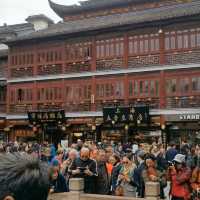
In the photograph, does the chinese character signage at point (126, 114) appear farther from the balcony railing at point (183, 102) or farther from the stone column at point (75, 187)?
the stone column at point (75, 187)

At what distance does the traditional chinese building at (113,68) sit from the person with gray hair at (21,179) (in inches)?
1050

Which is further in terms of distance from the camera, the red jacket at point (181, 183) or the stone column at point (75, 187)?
the red jacket at point (181, 183)

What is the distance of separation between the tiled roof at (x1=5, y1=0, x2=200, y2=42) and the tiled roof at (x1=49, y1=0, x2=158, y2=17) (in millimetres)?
1061

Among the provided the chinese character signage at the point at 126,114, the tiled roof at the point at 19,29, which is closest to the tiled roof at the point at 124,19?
the chinese character signage at the point at 126,114

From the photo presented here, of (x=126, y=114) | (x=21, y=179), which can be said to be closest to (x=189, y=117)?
(x=126, y=114)

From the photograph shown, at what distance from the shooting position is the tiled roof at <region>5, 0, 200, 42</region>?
29328 mm

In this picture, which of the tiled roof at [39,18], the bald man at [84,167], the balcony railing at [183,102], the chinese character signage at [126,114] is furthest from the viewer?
the tiled roof at [39,18]

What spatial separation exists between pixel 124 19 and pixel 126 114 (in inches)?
263

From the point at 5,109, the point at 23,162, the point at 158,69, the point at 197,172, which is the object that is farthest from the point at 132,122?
the point at 23,162

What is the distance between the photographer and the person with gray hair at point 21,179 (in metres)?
1.85

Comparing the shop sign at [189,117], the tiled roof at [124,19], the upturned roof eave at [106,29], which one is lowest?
the shop sign at [189,117]

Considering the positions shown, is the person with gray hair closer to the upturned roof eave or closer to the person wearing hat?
the person wearing hat

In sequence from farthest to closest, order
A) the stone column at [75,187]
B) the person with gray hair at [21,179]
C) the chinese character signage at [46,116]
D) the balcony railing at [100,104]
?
the chinese character signage at [46,116] → the balcony railing at [100,104] → the stone column at [75,187] → the person with gray hair at [21,179]

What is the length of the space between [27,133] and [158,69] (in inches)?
456
